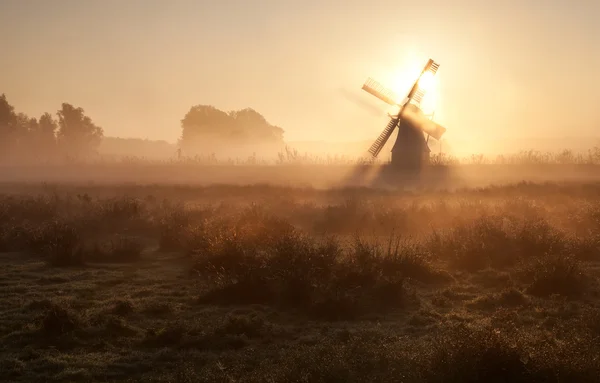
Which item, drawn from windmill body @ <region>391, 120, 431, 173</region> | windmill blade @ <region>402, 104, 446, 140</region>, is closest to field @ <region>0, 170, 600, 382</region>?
windmill body @ <region>391, 120, 431, 173</region>

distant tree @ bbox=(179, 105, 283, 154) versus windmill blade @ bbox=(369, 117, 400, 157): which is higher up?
distant tree @ bbox=(179, 105, 283, 154)

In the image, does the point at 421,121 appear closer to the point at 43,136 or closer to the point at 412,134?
the point at 412,134

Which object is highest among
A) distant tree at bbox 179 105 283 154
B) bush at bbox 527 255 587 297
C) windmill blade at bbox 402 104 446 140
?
distant tree at bbox 179 105 283 154

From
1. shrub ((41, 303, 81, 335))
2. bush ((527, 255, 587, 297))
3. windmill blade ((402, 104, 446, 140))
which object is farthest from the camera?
windmill blade ((402, 104, 446, 140))

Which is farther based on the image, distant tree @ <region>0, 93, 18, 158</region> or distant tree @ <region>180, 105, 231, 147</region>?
distant tree @ <region>180, 105, 231, 147</region>

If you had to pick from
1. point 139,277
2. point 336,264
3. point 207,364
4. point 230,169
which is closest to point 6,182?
point 230,169

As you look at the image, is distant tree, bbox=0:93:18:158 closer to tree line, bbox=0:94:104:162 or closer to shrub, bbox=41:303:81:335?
tree line, bbox=0:94:104:162

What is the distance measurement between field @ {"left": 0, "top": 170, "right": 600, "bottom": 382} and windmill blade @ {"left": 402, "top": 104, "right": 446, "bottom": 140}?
922 inches

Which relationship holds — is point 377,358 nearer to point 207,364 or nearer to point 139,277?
point 207,364

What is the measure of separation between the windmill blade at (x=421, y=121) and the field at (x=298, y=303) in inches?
922

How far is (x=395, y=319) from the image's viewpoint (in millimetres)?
12102

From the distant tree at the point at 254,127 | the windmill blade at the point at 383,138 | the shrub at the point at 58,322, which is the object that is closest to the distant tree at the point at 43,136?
the distant tree at the point at 254,127

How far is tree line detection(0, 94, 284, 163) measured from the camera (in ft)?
310

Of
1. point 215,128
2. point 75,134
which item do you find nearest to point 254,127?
point 215,128
